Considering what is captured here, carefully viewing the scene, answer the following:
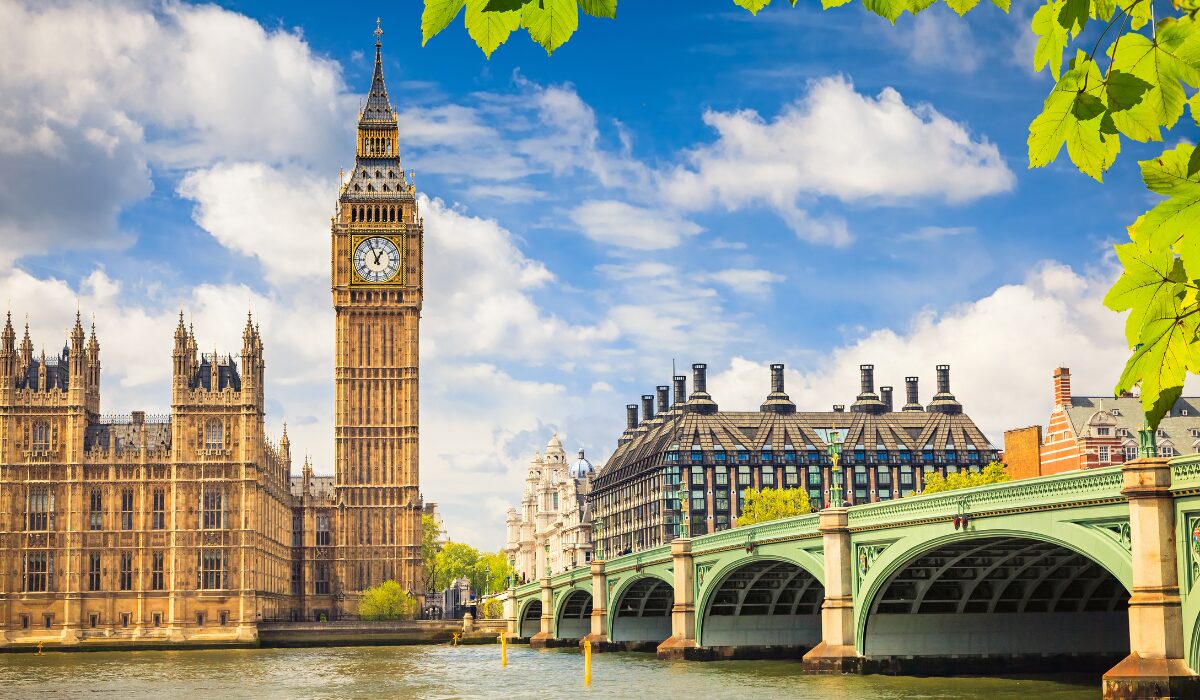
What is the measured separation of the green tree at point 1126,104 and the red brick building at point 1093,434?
97028mm

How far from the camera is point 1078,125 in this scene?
5.51 meters

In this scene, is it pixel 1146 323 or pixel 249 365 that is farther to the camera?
pixel 249 365

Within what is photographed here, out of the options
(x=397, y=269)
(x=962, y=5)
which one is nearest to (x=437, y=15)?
(x=962, y=5)

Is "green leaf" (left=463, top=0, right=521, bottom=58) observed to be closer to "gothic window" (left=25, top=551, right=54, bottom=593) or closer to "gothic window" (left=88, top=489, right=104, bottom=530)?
"gothic window" (left=25, top=551, right=54, bottom=593)

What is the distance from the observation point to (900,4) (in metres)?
5.97

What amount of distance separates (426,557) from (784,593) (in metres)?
109

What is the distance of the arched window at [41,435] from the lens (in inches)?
4626

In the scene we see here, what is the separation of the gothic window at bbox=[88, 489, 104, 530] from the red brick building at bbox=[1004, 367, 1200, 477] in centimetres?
6934

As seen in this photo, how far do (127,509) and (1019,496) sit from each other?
295ft

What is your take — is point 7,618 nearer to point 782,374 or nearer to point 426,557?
point 426,557

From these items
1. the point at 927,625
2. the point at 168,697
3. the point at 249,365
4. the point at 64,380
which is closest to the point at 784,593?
the point at 927,625

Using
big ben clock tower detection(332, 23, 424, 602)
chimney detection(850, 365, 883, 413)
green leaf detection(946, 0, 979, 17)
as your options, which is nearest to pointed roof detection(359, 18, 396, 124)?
big ben clock tower detection(332, 23, 424, 602)

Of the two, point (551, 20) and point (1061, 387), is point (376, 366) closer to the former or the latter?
point (1061, 387)

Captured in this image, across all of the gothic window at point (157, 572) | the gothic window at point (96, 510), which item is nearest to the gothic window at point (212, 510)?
the gothic window at point (157, 572)
